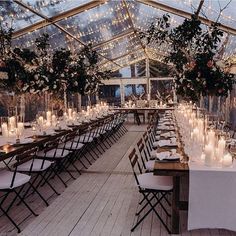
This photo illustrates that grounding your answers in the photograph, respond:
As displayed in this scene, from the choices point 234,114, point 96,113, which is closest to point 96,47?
point 96,113

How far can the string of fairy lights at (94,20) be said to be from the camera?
29.9 ft

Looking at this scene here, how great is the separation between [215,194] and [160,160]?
722mm

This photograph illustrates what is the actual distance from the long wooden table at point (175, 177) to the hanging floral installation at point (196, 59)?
2566 mm

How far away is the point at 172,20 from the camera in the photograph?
38.3 feet

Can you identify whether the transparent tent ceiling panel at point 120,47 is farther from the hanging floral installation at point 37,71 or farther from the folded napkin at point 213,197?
the folded napkin at point 213,197

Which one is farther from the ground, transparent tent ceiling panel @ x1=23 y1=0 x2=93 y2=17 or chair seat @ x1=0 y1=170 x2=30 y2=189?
transparent tent ceiling panel @ x1=23 y1=0 x2=93 y2=17

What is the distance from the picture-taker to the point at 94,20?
11828 mm

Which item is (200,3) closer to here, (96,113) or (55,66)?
(55,66)

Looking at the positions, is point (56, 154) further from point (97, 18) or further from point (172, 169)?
point (97, 18)

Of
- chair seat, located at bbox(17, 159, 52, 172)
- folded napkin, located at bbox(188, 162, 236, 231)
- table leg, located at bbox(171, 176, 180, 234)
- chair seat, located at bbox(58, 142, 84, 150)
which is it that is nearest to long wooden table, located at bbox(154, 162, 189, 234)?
table leg, located at bbox(171, 176, 180, 234)

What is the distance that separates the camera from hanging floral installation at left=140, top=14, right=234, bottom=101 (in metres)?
6.18

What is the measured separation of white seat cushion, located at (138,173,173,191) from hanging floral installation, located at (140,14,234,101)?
92.9 inches

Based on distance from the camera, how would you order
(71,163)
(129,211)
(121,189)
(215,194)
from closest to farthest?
(215,194), (129,211), (121,189), (71,163)

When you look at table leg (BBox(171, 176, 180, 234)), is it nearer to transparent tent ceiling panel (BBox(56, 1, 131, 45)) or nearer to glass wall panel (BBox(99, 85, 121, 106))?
transparent tent ceiling panel (BBox(56, 1, 131, 45))
